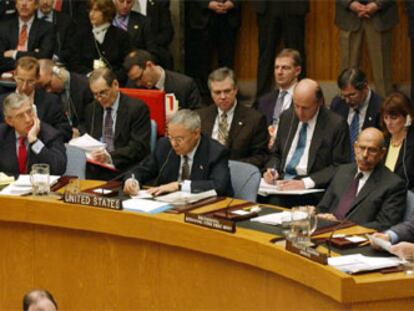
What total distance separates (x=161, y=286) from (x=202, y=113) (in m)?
2.18

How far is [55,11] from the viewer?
9.83m

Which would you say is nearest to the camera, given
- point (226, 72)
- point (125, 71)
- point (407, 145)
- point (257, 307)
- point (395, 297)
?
point (395, 297)

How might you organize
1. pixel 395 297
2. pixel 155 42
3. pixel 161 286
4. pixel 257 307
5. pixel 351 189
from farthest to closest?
pixel 155 42 < pixel 351 189 < pixel 161 286 < pixel 257 307 < pixel 395 297

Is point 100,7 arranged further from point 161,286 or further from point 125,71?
point 161,286

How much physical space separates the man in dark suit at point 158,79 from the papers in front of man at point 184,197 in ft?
8.02

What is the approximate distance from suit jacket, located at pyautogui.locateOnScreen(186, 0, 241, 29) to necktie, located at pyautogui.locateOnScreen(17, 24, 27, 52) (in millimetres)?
1470

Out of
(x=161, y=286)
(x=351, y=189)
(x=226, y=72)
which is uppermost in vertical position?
(x=226, y=72)

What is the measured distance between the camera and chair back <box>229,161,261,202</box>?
250 inches

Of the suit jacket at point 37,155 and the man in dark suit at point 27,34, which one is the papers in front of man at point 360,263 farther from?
the man in dark suit at point 27,34

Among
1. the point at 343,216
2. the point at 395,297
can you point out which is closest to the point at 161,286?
the point at 343,216

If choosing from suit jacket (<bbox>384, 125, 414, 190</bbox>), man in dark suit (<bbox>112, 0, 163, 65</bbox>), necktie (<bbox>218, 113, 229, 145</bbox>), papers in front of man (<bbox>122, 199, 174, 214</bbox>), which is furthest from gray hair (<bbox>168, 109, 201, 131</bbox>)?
man in dark suit (<bbox>112, 0, 163, 65</bbox>)

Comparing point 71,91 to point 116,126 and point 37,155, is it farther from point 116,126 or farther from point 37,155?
point 37,155

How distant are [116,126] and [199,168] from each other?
1.41 meters

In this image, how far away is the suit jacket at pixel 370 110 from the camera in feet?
25.2
